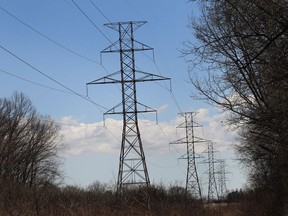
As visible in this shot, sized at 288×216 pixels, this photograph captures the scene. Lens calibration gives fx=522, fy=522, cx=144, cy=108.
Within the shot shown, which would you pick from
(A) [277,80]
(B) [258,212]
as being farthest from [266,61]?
(B) [258,212]

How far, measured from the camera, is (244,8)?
1248 cm

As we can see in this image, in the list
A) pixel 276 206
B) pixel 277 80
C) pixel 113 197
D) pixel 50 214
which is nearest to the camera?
pixel 277 80

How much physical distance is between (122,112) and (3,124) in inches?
1335

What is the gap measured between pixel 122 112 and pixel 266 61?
714 inches

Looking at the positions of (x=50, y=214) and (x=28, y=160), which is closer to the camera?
(x=50, y=214)

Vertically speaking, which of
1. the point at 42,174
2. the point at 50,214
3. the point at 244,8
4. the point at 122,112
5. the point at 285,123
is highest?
the point at 42,174

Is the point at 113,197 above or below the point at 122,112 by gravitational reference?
below

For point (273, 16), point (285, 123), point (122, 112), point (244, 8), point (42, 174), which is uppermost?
point (42, 174)

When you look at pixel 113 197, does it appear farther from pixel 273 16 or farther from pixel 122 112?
pixel 273 16

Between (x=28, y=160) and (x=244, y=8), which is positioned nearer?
(x=244, y=8)

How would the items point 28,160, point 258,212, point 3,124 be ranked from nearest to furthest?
point 258,212
point 3,124
point 28,160

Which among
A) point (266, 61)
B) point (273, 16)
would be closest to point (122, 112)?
point (266, 61)

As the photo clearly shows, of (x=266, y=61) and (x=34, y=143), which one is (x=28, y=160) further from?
(x=266, y=61)

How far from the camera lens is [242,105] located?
20406 mm
